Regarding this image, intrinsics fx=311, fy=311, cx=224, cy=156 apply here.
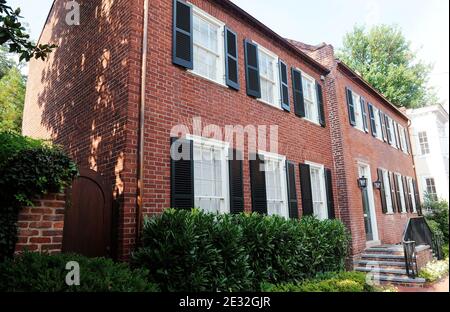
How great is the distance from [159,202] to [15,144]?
7.35ft

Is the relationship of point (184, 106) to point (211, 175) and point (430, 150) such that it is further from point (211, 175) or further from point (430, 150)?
point (430, 150)

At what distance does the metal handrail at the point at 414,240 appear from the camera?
849cm

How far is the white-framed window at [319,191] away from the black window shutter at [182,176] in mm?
4677

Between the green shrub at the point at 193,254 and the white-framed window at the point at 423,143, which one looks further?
the white-framed window at the point at 423,143

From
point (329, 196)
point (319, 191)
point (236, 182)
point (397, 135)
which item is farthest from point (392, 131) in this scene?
point (236, 182)

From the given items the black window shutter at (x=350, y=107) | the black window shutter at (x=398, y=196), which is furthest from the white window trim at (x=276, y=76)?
the black window shutter at (x=398, y=196)

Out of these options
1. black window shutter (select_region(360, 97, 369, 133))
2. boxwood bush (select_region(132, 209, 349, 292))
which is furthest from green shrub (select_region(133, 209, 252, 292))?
black window shutter (select_region(360, 97, 369, 133))

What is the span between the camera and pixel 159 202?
5.27 metres

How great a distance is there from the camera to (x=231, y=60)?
23.9 ft

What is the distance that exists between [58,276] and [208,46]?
5598 mm

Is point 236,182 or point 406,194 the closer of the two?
point 236,182

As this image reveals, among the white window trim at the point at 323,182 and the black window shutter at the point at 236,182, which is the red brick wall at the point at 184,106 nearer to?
the black window shutter at the point at 236,182

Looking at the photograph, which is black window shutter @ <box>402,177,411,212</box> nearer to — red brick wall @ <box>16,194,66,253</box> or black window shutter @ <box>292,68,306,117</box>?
black window shutter @ <box>292,68,306,117</box>

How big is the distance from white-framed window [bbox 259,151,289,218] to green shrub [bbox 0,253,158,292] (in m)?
4.55
